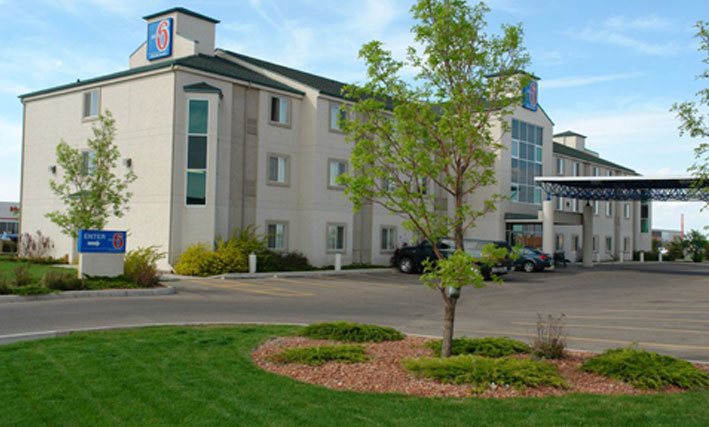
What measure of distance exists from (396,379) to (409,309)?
985 cm

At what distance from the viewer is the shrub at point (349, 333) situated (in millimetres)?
10413

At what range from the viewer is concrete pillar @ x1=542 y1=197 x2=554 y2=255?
141 ft

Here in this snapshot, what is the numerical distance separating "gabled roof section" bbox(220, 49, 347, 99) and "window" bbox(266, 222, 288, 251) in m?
6.75

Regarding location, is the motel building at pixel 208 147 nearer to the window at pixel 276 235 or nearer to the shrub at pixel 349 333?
the window at pixel 276 235

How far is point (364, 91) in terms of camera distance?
9.57 meters

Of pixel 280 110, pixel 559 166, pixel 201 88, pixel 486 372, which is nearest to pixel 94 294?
pixel 201 88

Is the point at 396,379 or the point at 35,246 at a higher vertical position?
the point at 35,246

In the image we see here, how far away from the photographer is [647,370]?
7.81 metres

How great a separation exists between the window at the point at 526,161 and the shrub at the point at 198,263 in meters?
25.1

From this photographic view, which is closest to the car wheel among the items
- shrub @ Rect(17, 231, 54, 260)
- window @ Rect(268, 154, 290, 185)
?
window @ Rect(268, 154, 290, 185)

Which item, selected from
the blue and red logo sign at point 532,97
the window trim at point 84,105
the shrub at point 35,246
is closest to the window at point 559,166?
the blue and red logo sign at point 532,97

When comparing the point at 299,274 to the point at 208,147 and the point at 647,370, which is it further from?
the point at 647,370

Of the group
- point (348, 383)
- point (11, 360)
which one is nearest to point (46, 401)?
point (11, 360)

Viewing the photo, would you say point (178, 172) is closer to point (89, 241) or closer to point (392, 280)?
point (89, 241)
